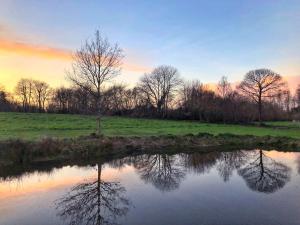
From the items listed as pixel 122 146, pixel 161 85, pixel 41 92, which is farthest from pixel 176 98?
pixel 122 146

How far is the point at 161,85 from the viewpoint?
84.3 meters

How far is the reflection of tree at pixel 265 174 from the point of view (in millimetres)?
15398

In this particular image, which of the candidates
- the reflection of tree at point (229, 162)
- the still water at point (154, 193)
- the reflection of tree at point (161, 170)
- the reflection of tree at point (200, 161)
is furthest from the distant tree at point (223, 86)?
the still water at point (154, 193)

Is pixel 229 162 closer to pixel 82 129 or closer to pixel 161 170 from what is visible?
pixel 161 170

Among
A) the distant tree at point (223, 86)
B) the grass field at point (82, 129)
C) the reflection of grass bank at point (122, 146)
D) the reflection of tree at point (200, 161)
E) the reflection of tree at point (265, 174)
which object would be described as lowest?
the reflection of tree at point (265, 174)

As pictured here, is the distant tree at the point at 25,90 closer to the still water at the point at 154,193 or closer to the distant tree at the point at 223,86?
the distant tree at the point at 223,86

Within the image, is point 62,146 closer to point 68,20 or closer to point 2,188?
point 2,188

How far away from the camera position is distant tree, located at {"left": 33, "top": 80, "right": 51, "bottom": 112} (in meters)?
100

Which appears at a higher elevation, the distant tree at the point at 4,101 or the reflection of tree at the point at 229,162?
the distant tree at the point at 4,101

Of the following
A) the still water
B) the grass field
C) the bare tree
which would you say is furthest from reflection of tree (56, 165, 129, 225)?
the bare tree

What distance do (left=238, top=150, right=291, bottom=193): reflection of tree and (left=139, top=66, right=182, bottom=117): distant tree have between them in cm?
5903

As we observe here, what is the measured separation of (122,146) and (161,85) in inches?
2331

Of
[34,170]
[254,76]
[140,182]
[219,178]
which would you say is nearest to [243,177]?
[219,178]

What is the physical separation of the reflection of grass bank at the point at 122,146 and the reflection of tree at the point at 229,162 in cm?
289
